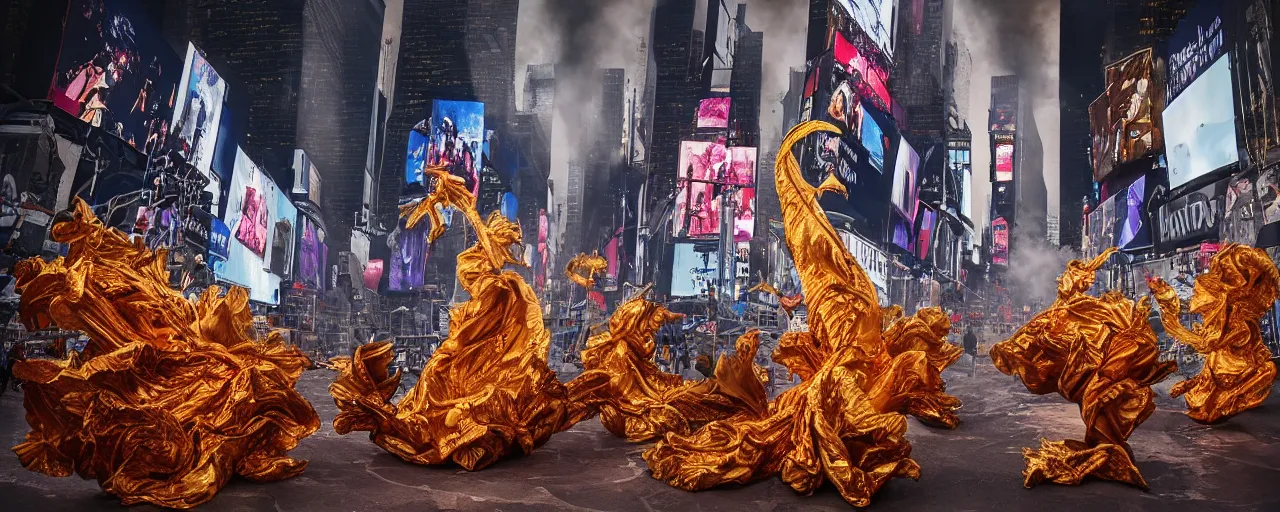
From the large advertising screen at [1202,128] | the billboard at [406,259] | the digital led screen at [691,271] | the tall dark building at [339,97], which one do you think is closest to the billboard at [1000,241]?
the large advertising screen at [1202,128]

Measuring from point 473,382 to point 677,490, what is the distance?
49.4 inches

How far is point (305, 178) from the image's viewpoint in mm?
8797

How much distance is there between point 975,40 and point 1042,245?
2358mm

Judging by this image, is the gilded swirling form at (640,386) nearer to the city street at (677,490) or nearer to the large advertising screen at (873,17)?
the city street at (677,490)

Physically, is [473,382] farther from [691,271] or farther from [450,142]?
[450,142]

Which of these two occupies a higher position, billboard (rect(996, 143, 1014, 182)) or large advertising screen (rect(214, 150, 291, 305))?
billboard (rect(996, 143, 1014, 182))

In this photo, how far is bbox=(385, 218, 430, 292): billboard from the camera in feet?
29.4

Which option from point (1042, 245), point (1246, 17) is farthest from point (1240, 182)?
point (1042, 245)

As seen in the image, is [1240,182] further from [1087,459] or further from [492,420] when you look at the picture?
[492,420]

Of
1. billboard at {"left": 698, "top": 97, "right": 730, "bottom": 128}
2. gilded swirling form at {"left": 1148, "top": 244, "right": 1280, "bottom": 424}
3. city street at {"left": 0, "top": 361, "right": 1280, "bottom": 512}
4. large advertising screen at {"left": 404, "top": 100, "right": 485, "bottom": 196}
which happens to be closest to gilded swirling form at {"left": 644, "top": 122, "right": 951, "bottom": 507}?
city street at {"left": 0, "top": 361, "right": 1280, "bottom": 512}

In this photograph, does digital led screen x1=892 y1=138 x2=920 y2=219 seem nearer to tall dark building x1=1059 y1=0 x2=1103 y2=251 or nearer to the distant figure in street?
the distant figure in street

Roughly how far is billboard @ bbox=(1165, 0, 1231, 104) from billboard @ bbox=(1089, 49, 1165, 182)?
18 cm

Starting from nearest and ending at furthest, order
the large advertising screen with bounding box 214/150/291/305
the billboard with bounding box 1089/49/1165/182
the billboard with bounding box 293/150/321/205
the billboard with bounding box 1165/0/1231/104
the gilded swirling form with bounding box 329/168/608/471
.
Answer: the gilded swirling form with bounding box 329/168/608/471 → the billboard with bounding box 1165/0/1231/104 → the large advertising screen with bounding box 214/150/291/305 → the billboard with bounding box 1089/49/1165/182 → the billboard with bounding box 293/150/321/205

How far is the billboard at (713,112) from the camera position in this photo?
9523mm
